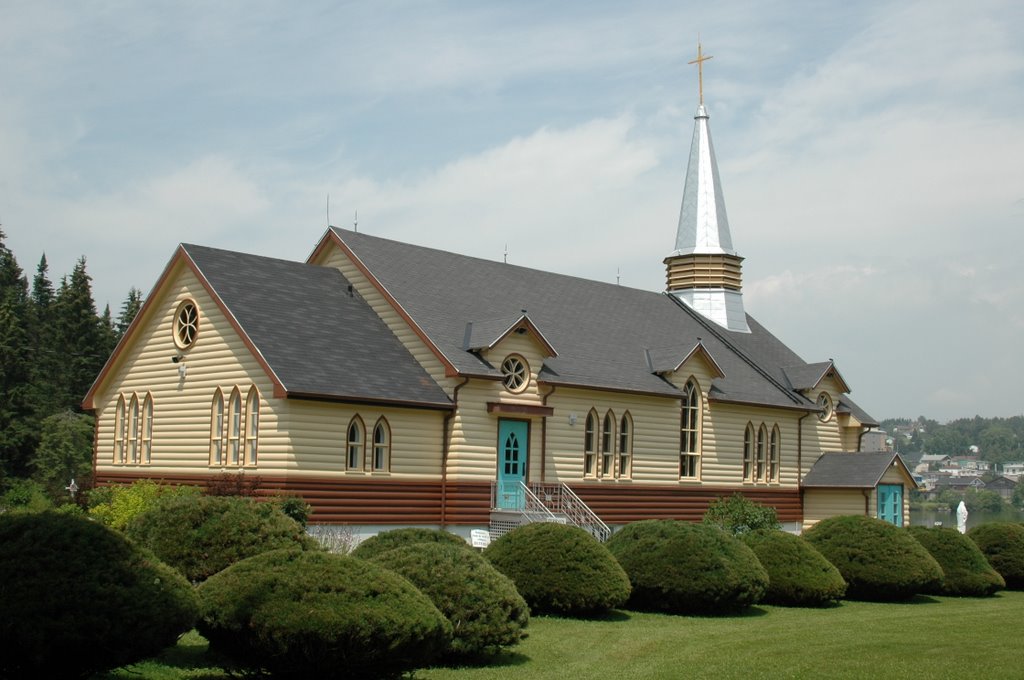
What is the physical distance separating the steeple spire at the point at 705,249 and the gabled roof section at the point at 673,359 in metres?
8.30

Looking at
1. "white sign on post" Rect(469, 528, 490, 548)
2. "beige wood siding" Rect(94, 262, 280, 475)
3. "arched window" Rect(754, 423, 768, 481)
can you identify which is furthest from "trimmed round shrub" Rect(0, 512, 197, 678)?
"arched window" Rect(754, 423, 768, 481)

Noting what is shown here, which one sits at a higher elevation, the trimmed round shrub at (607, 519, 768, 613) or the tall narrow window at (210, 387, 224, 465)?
the tall narrow window at (210, 387, 224, 465)

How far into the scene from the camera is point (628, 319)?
1565 inches

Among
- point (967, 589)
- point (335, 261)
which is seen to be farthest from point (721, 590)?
point (335, 261)

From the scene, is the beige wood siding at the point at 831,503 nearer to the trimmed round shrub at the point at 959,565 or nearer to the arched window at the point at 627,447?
the arched window at the point at 627,447

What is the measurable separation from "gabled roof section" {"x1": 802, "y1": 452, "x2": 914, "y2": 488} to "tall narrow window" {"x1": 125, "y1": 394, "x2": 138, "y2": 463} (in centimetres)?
2205

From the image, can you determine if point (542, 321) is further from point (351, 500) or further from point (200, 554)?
point (200, 554)

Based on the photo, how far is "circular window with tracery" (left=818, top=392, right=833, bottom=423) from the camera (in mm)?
42406

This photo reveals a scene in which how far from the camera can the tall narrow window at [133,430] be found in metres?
32.3

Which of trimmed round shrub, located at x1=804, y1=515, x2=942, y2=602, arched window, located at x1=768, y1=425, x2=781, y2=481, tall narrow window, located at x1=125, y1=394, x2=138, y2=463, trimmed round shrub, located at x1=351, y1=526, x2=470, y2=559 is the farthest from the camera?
arched window, located at x1=768, y1=425, x2=781, y2=481

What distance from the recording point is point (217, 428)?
29422 mm

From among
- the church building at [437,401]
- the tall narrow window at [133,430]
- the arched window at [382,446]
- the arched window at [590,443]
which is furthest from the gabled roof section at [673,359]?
the tall narrow window at [133,430]

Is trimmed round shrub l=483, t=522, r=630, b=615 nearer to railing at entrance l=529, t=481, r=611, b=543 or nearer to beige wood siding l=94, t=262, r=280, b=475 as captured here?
beige wood siding l=94, t=262, r=280, b=475

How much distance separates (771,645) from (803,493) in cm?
2366
